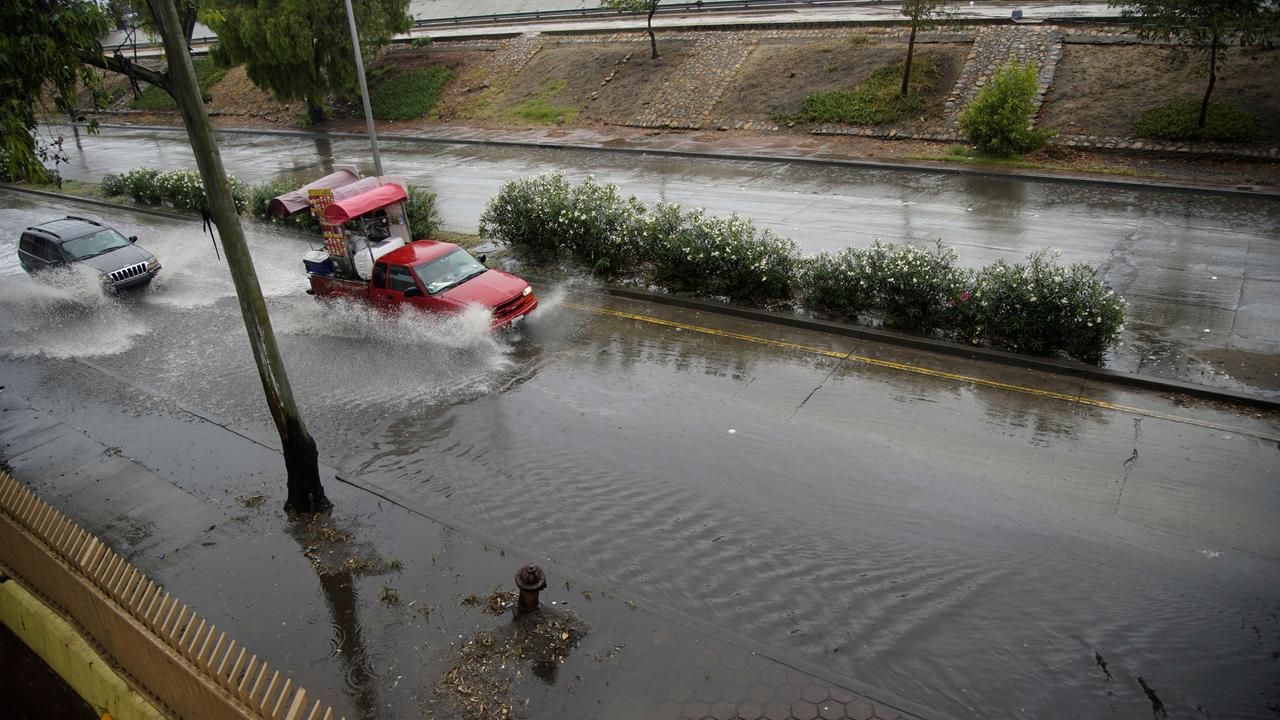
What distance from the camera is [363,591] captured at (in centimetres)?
810

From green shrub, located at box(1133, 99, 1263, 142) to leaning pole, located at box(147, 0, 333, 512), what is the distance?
79.7 ft

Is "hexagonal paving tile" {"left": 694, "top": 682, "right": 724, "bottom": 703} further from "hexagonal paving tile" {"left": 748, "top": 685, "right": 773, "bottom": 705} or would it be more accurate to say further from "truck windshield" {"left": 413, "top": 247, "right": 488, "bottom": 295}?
"truck windshield" {"left": 413, "top": 247, "right": 488, "bottom": 295}

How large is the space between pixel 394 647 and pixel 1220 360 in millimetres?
12367

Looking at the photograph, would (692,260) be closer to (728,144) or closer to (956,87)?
(728,144)

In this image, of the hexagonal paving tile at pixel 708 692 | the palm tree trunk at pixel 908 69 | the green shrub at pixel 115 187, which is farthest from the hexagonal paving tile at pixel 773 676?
the green shrub at pixel 115 187

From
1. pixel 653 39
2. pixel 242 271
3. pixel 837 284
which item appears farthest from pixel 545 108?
pixel 242 271

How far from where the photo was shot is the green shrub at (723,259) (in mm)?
14609

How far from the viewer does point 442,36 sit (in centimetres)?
4553

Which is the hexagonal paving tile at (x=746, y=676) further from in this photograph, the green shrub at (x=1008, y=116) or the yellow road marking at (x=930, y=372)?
the green shrub at (x=1008, y=116)

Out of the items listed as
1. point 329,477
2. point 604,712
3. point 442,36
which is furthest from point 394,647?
point 442,36

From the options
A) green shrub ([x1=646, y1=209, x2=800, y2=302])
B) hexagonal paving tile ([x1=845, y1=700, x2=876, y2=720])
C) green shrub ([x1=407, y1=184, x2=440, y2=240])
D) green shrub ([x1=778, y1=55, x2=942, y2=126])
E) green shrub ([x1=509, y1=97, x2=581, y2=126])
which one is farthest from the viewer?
green shrub ([x1=509, y1=97, x2=581, y2=126])

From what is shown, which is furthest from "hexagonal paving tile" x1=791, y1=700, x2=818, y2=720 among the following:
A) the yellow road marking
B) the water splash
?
the water splash

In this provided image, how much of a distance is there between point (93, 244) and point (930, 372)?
1847 centimetres

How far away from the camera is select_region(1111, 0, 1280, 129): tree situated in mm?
20016
